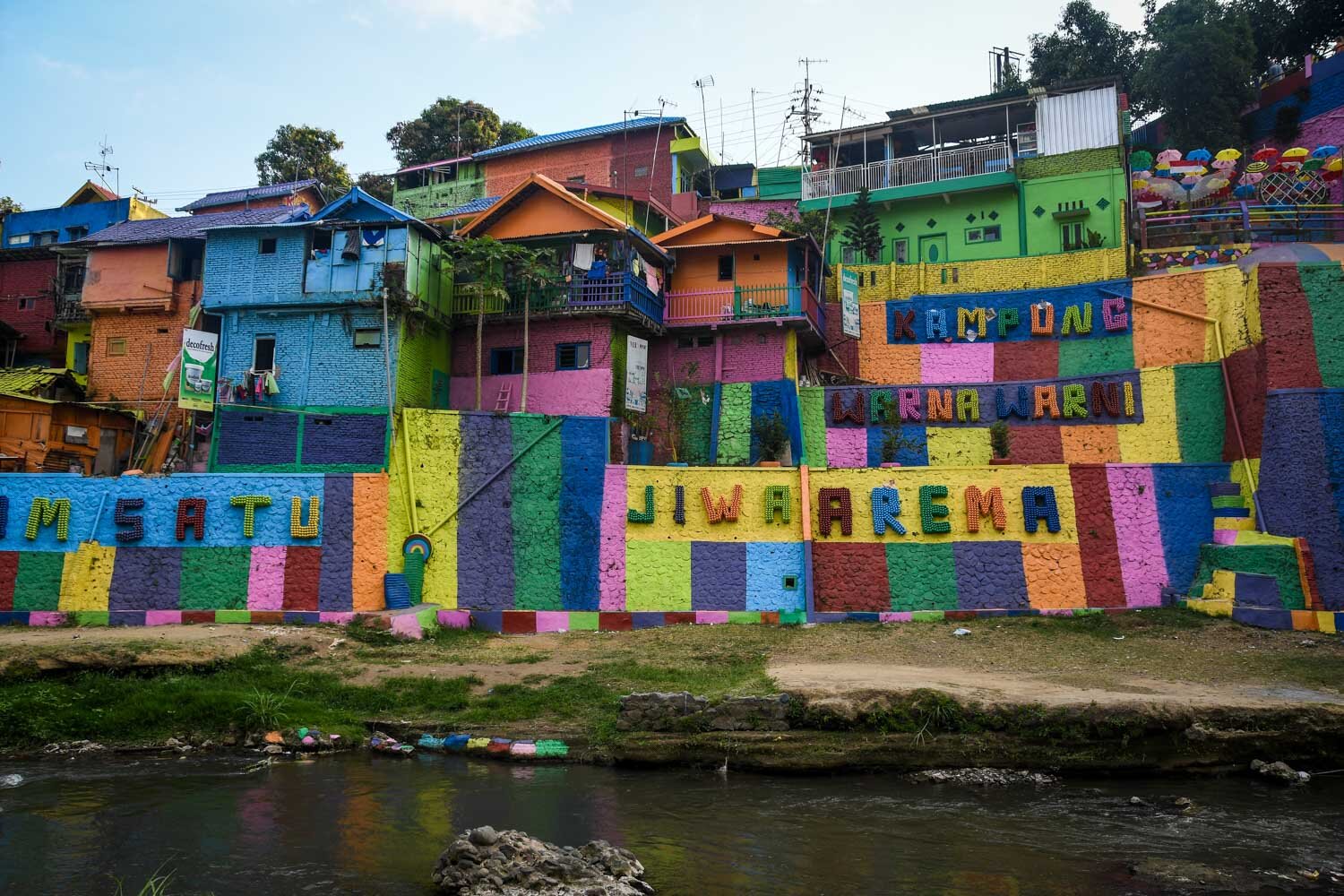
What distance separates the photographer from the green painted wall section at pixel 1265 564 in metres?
19.1

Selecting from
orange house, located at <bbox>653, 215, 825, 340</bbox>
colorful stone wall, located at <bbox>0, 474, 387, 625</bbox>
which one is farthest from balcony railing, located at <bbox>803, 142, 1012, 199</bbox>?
colorful stone wall, located at <bbox>0, 474, 387, 625</bbox>

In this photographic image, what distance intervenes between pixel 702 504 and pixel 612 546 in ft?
7.61

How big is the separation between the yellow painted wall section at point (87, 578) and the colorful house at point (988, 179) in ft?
80.9

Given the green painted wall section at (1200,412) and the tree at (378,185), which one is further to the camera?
the tree at (378,185)

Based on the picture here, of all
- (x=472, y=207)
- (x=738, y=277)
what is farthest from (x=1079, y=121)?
(x=472, y=207)

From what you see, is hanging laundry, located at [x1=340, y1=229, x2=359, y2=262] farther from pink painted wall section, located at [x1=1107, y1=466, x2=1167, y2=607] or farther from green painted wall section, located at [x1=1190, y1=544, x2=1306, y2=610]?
green painted wall section, located at [x1=1190, y1=544, x2=1306, y2=610]

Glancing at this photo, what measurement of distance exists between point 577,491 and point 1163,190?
839 inches

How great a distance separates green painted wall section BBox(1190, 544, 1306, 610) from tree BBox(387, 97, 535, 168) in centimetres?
3735

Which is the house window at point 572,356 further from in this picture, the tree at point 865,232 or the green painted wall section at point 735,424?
the tree at point 865,232

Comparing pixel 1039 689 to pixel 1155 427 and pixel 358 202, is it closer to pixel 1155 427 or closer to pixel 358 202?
pixel 1155 427

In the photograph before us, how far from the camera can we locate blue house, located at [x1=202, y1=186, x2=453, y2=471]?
25453mm

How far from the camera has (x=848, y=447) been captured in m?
26.4

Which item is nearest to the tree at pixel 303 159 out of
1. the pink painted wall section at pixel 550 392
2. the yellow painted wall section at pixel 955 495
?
the pink painted wall section at pixel 550 392

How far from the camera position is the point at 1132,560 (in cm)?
2112
